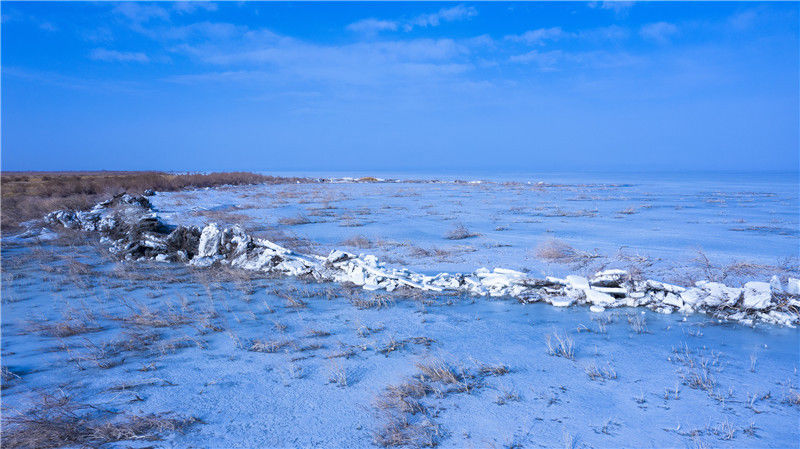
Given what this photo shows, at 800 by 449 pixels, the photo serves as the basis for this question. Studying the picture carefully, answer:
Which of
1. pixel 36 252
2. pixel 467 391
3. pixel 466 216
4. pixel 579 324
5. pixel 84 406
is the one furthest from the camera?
pixel 466 216

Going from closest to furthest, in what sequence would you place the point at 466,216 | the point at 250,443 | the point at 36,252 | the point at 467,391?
the point at 250,443, the point at 467,391, the point at 36,252, the point at 466,216

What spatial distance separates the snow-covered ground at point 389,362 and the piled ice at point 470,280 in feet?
0.96

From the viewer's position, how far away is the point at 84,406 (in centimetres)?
339

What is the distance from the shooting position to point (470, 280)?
704 cm

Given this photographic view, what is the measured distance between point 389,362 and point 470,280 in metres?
3.08

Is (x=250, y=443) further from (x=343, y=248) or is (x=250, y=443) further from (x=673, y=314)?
(x=343, y=248)

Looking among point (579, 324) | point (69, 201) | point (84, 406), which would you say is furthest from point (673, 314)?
point (69, 201)

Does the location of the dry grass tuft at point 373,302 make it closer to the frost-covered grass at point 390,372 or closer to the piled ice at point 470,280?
the frost-covered grass at point 390,372

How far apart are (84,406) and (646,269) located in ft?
28.1

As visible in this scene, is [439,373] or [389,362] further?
[389,362]

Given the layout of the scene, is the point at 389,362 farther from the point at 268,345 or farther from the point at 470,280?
the point at 470,280

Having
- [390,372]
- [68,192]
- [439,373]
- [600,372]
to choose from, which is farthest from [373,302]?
[68,192]

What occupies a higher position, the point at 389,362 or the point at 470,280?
the point at 470,280

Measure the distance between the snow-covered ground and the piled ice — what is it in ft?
0.96
